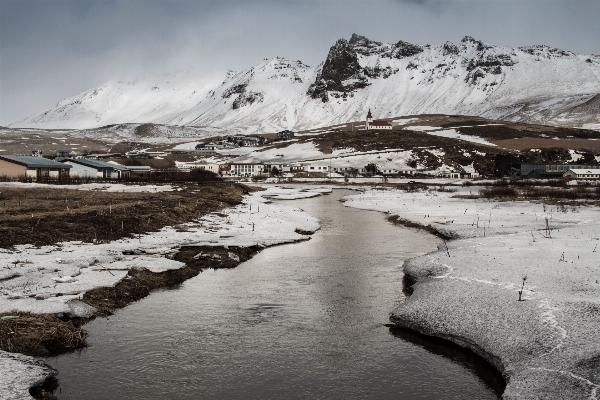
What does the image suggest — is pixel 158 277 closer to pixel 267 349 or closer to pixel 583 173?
pixel 267 349

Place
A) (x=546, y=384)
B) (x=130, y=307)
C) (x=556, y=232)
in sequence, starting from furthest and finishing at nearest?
(x=556, y=232), (x=130, y=307), (x=546, y=384)

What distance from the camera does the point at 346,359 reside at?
12.5 meters

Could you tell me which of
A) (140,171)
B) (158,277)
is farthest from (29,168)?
(158,277)

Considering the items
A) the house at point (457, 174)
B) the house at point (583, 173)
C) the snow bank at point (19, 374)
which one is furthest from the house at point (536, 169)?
the snow bank at point (19, 374)

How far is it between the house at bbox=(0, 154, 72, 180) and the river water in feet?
220

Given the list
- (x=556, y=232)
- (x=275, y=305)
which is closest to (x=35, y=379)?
(x=275, y=305)

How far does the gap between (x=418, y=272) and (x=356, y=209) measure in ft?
107

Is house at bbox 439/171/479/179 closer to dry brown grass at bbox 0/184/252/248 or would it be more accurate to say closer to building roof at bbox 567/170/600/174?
building roof at bbox 567/170/600/174

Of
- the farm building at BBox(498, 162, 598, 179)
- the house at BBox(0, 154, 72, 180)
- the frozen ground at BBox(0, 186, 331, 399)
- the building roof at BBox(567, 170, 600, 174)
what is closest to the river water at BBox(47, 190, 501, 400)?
the frozen ground at BBox(0, 186, 331, 399)

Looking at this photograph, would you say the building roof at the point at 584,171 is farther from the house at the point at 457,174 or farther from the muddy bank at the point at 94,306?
the muddy bank at the point at 94,306

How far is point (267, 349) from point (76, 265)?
9712mm

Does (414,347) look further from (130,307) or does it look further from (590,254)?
(590,254)

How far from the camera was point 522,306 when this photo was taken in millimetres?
13867

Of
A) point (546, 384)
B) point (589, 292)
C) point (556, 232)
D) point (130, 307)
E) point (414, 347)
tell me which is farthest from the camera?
point (556, 232)
